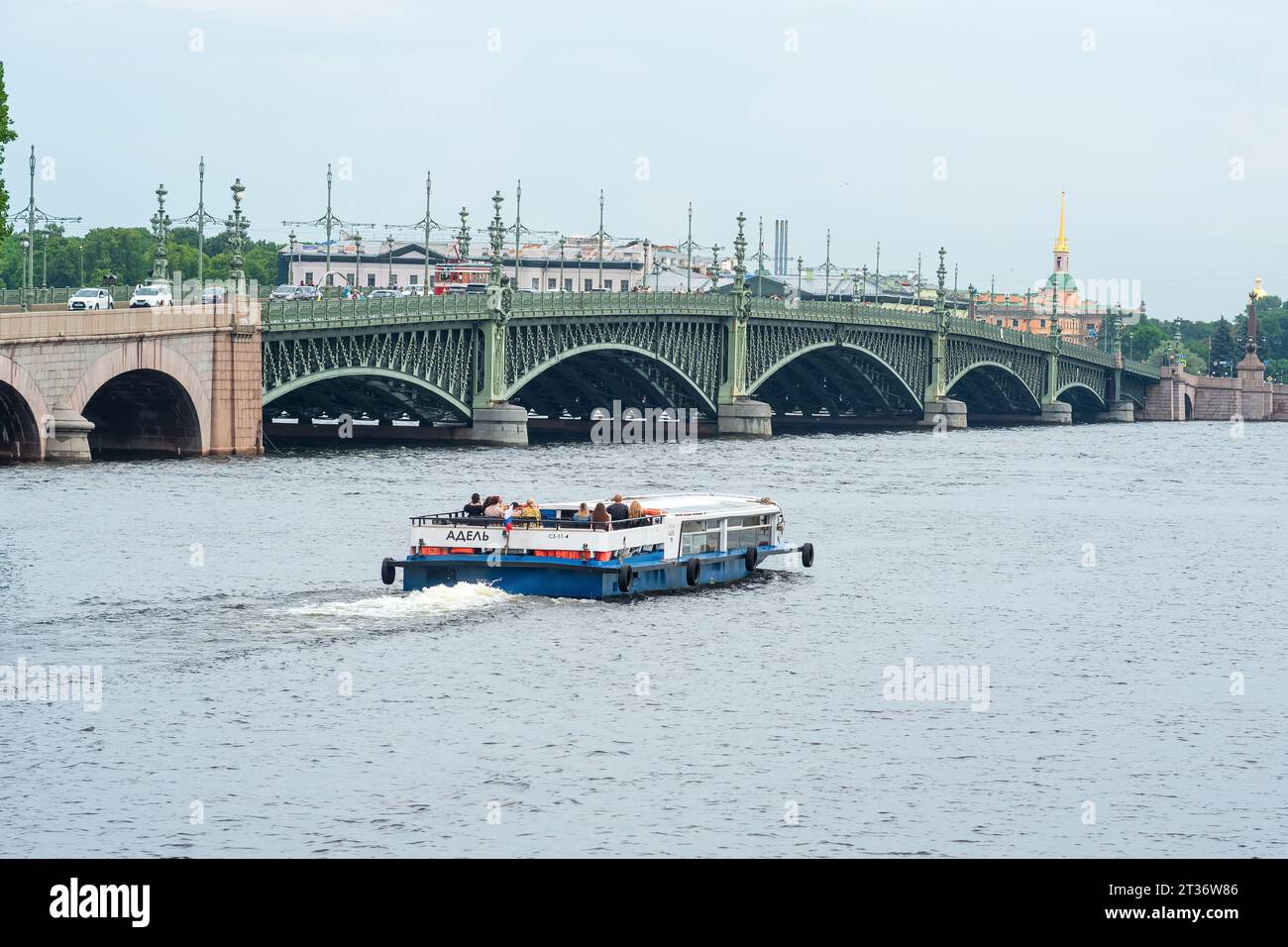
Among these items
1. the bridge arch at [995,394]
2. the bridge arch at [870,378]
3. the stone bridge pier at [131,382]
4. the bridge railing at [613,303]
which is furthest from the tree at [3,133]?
the bridge arch at [995,394]

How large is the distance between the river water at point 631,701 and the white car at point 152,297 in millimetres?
24760

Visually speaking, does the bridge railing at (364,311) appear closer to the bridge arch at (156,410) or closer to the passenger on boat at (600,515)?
the bridge arch at (156,410)

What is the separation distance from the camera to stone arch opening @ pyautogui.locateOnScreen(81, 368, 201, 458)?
8619cm

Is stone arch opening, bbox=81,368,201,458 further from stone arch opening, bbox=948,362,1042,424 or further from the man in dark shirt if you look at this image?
stone arch opening, bbox=948,362,1042,424

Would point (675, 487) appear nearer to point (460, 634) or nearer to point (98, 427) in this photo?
point (98, 427)

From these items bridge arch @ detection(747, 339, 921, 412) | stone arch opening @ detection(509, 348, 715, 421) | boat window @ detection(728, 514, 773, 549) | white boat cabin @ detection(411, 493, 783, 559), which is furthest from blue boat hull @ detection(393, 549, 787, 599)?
bridge arch @ detection(747, 339, 921, 412)

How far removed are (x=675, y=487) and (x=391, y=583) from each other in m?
34.5

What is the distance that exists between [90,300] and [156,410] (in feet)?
17.6

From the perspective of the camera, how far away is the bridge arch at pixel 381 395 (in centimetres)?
10050

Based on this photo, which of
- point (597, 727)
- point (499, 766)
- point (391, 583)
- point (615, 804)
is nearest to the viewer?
point (615, 804)

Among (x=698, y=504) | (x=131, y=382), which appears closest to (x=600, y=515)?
(x=698, y=504)

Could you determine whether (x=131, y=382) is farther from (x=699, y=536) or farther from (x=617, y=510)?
(x=617, y=510)

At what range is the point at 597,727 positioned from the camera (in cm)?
3225
